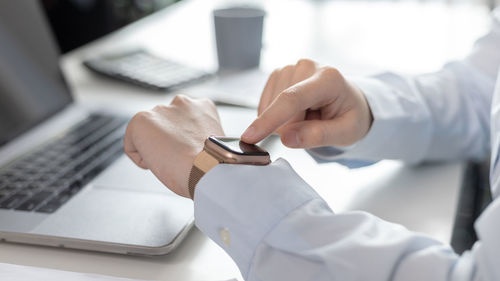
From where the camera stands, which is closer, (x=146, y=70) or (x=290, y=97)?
(x=290, y=97)

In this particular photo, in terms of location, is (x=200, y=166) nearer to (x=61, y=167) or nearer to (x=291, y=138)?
(x=291, y=138)

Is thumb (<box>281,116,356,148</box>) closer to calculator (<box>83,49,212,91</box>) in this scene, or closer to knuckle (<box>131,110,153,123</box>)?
knuckle (<box>131,110,153,123</box>)

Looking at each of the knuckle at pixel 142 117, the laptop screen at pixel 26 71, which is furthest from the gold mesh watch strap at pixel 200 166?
the laptop screen at pixel 26 71

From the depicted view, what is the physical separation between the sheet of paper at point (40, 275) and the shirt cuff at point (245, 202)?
0.30ft

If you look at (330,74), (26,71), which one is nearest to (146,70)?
(26,71)

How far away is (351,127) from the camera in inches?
22.8

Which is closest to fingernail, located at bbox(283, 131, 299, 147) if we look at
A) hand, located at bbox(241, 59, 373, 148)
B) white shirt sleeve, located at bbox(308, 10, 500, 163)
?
hand, located at bbox(241, 59, 373, 148)

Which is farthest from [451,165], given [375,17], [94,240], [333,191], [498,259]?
[375,17]

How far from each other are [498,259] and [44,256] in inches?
15.1

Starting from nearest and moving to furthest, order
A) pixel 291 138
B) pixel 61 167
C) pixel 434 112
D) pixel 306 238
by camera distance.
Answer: pixel 306 238
pixel 291 138
pixel 61 167
pixel 434 112

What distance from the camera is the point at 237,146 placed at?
0.47 meters

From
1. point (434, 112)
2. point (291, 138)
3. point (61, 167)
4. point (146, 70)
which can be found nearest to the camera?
point (291, 138)

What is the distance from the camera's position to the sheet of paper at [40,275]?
447 millimetres

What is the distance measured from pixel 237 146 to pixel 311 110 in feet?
0.46
